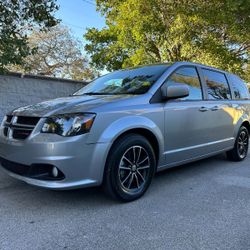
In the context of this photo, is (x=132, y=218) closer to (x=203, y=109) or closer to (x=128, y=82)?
(x=128, y=82)

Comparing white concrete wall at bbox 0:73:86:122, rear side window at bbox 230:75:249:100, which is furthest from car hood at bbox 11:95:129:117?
white concrete wall at bbox 0:73:86:122

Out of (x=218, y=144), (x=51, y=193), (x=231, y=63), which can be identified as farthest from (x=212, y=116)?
(x=231, y=63)

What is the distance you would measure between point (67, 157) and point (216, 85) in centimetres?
336

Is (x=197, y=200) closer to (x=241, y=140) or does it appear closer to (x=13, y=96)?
(x=241, y=140)

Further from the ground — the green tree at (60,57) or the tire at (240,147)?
Answer: the green tree at (60,57)

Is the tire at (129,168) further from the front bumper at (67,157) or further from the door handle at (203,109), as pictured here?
the door handle at (203,109)

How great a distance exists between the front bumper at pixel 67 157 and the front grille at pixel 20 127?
14 centimetres

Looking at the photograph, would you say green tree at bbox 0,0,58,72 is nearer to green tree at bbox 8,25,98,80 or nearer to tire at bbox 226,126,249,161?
tire at bbox 226,126,249,161

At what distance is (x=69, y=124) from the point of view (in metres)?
3.60

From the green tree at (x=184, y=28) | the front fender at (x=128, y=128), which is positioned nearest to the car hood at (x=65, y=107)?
the front fender at (x=128, y=128)

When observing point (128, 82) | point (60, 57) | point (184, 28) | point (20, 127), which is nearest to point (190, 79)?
point (128, 82)

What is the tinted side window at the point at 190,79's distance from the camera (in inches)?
189

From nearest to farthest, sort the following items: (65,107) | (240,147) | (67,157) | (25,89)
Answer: (67,157)
(65,107)
(240,147)
(25,89)

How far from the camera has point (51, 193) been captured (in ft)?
14.2
